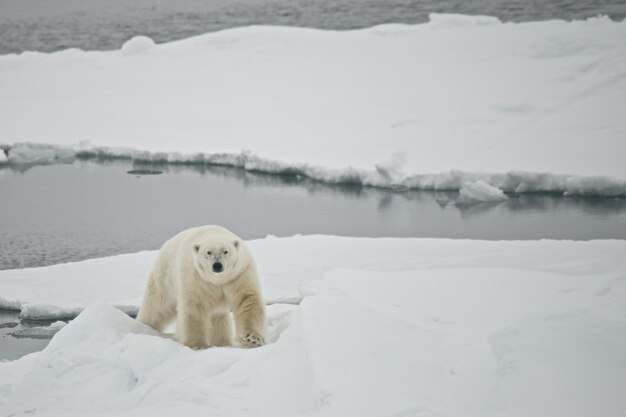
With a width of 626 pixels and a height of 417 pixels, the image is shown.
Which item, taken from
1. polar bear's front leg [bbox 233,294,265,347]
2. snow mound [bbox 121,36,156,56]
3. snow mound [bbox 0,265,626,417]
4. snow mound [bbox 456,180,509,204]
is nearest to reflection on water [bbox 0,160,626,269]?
snow mound [bbox 456,180,509,204]

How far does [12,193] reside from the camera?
1430 centimetres

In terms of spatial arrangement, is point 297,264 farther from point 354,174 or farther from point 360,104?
point 360,104

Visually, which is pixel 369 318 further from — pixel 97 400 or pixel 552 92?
pixel 552 92

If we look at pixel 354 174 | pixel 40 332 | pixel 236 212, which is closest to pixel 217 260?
pixel 40 332

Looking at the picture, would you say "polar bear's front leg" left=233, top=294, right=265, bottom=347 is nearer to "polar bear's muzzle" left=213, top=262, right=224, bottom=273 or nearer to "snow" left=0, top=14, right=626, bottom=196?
"polar bear's muzzle" left=213, top=262, right=224, bottom=273

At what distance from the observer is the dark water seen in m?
31.4

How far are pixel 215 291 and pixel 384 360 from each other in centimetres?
Result: 133

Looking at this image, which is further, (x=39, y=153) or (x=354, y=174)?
(x=39, y=153)

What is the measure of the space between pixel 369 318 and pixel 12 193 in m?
11.2

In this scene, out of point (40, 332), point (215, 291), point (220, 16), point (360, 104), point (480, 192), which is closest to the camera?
point (215, 291)

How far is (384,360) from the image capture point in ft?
13.0

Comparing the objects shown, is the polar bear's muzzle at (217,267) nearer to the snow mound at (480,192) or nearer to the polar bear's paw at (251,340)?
the polar bear's paw at (251,340)

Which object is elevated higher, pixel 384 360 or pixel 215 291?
pixel 215 291

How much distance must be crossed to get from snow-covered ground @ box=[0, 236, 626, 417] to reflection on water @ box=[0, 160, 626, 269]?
5136 millimetres
